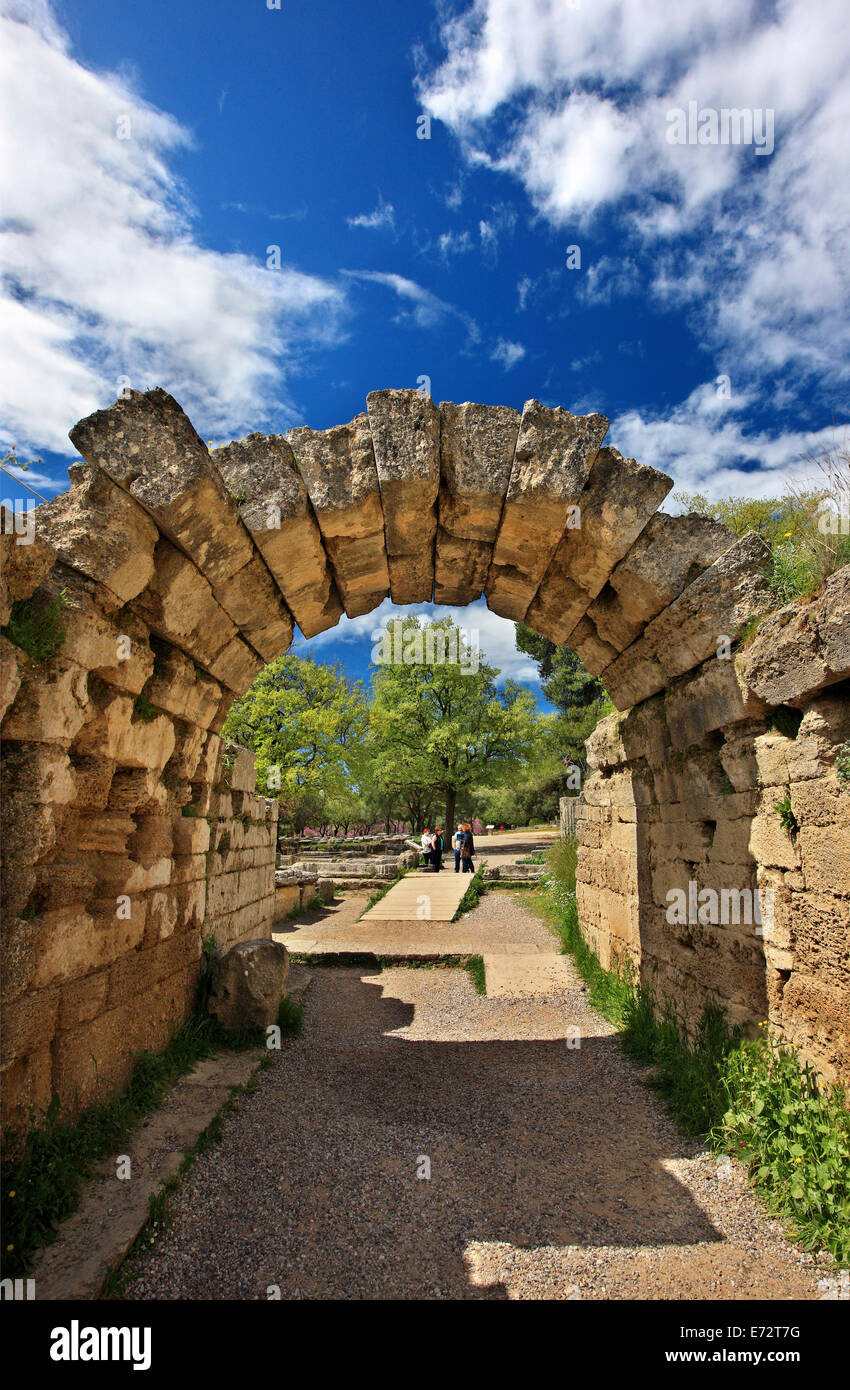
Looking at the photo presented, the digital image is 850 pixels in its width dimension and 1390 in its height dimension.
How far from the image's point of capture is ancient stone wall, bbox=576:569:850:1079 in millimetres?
3494

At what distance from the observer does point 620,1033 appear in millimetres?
5961

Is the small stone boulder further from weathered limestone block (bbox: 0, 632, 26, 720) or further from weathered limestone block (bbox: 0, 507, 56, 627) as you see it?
weathered limestone block (bbox: 0, 507, 56, 627)

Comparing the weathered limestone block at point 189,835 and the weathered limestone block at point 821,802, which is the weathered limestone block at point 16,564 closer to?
the weathered limestone block at point 189,835

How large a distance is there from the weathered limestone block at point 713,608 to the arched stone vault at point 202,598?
0.01m

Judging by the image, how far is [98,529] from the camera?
3.67 metres

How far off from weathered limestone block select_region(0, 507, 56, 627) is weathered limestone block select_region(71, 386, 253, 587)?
890mm

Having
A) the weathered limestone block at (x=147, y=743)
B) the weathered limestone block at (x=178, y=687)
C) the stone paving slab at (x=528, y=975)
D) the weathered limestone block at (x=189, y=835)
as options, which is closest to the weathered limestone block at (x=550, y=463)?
the weathered limestone block at (x=178, y=687)

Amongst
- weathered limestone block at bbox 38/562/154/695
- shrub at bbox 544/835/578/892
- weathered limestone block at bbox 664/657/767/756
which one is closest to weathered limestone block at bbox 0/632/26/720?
weathered limestone block at bbox 38/562/154/695

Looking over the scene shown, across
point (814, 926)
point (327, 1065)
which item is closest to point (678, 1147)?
point (814, 926)

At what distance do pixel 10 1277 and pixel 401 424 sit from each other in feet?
15.4

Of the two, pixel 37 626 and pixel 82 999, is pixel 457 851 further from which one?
pixel 37 626
